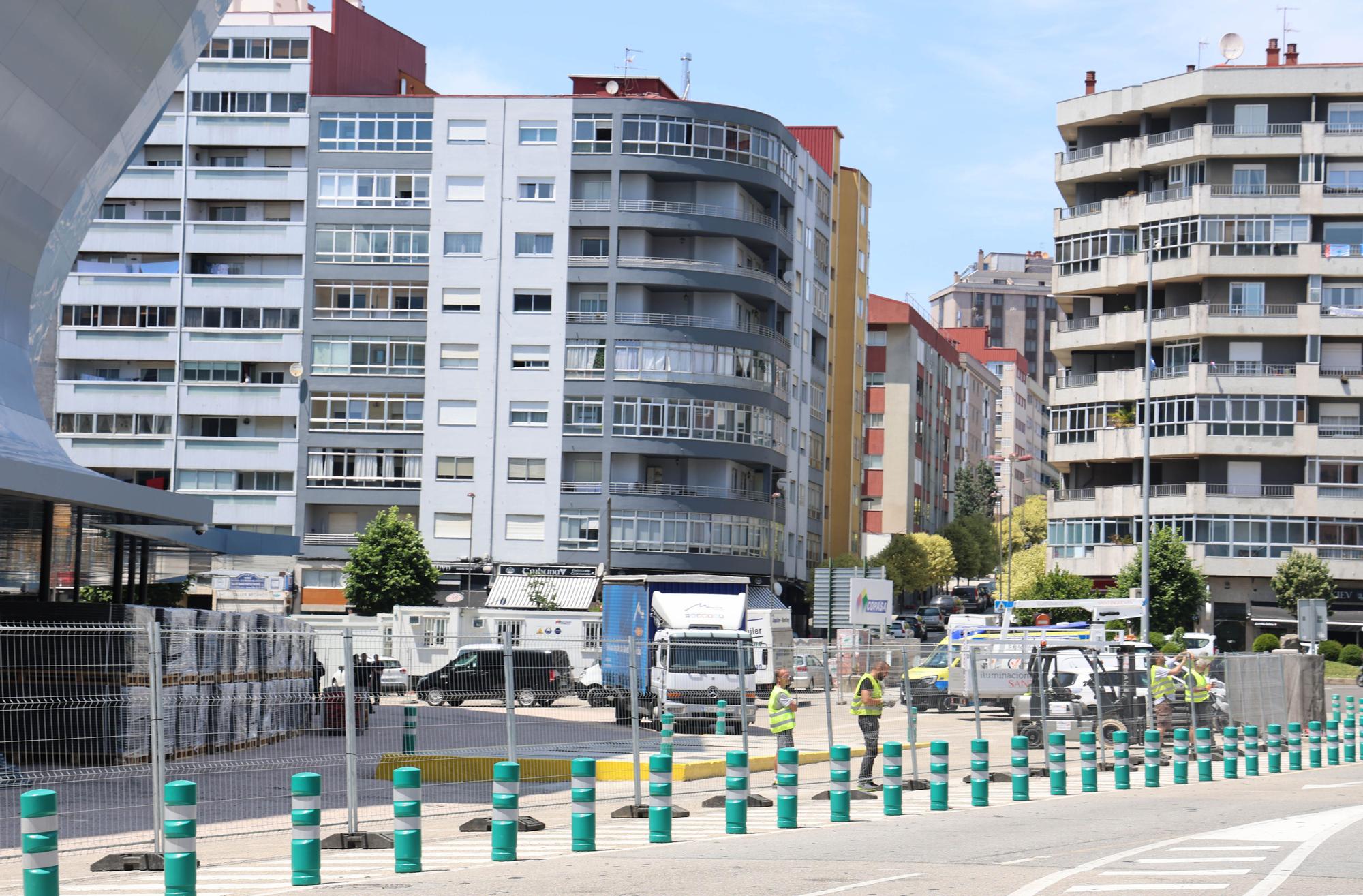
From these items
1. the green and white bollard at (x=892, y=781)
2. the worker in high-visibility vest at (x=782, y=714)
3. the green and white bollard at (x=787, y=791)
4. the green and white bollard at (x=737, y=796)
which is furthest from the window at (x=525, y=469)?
the green and white bollard at (x=737, y=796)

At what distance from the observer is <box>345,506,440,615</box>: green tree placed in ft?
226

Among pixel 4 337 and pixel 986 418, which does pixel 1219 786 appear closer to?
pixel 4 337

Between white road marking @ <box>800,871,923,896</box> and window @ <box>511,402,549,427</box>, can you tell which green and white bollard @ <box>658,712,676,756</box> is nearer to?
white road marking @ <box>800,871,923,896</box>

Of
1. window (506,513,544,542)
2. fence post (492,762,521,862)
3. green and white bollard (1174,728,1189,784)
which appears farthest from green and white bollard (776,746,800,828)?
window (506,513,544,542)

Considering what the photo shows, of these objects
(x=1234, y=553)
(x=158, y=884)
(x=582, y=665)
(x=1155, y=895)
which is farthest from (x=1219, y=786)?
(x=1234, y=553)

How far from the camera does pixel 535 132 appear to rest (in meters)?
74.8

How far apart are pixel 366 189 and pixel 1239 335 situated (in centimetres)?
3736

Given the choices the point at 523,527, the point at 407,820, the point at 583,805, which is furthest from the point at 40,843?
the point at 523,527

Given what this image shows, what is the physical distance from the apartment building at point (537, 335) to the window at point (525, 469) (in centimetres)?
8

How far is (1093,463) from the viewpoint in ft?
257

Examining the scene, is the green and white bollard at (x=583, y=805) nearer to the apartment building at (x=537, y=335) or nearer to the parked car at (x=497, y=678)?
the parked car at (x=497, y=678)

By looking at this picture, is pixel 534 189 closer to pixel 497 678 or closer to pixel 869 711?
pixel 869 711

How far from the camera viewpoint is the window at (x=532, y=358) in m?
74.3

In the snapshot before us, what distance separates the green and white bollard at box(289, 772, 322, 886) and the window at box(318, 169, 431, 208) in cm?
Answer: 6441
